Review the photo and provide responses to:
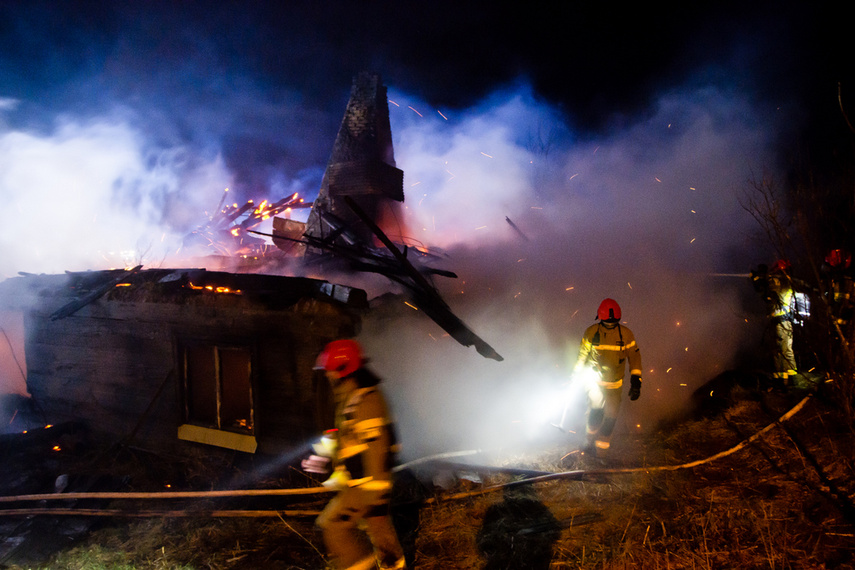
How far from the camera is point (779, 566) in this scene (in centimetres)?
336

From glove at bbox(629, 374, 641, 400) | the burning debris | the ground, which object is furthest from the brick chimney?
glove at bbox(629, 374, 641, 400)

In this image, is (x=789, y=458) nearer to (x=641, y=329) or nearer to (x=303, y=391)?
(x=641, y=329)

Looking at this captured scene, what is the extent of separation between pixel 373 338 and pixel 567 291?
554cm

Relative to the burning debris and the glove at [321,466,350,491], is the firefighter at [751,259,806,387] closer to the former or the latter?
the glove at [321,466,350,491]

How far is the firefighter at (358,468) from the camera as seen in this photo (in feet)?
9.61

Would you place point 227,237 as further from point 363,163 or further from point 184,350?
point 184,350

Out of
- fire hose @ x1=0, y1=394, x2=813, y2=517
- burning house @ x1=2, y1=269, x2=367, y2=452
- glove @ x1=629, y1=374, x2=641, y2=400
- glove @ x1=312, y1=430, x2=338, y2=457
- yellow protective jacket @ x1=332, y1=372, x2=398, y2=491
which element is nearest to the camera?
yellow protective jacket @ x1=332, y1=372, x2=398, y2=491

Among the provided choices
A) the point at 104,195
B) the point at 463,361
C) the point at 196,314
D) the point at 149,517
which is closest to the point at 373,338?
the point at 463,361

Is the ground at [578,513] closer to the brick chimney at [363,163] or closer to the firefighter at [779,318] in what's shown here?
the firefighter at [779,318]

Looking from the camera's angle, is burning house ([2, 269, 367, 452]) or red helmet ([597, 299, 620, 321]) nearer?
red helmet ([597, 299, 620, 321])

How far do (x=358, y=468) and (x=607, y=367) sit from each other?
3878mm

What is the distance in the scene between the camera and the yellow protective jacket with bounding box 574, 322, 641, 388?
5.54 m

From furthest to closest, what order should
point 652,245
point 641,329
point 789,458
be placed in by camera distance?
point 652,245 → point 641,329 → point 789,458

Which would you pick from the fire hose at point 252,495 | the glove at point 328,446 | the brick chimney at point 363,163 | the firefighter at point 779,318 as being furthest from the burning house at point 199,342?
the firefighter at point 779,318
